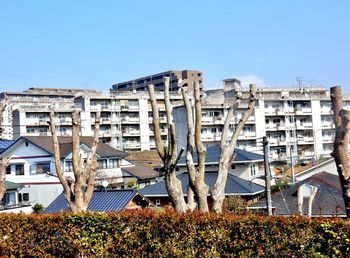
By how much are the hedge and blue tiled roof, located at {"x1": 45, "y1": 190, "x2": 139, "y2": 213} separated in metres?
7.38

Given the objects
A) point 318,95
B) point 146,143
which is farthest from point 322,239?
point 318,95

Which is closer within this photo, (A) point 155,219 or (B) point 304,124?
(A) point 155,219

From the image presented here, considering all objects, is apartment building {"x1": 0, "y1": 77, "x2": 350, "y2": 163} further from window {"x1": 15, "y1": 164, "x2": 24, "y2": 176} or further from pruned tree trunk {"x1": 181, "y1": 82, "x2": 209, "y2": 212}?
pruned tree trunk {"x1": 181, "y1": 82, "x2": 209, "y2": 212}

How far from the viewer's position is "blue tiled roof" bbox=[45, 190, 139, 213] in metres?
17.5

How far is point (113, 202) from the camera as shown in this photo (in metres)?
17.8

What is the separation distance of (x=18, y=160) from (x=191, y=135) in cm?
2721

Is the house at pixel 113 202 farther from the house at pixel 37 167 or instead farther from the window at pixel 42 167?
the window at pixel 42 167

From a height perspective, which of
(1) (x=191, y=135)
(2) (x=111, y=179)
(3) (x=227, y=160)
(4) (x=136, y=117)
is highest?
(4) (x=136, y=117)

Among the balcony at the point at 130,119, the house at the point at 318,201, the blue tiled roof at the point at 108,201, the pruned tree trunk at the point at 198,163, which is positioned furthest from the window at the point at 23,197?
the pruned tree trunk at the point at 198,163

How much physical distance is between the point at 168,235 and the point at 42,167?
27.1 metres

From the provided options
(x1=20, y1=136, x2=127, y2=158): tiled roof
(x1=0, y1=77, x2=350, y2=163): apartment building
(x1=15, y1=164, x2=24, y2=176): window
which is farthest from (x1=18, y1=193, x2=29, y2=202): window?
(x1=0, y1=77, x2=350, y2=163): apartment building

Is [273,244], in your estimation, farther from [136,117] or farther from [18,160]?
[136,117]

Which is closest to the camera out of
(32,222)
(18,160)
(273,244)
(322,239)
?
(322,239)

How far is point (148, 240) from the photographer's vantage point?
8500 mm
